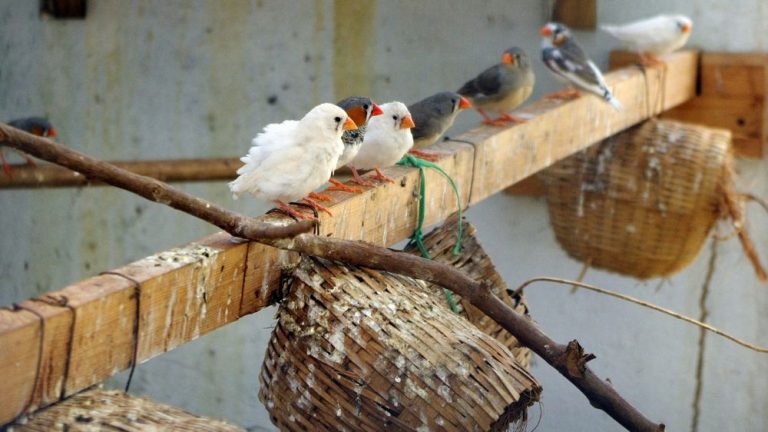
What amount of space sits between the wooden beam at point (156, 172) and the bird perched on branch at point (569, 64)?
4.51 feet

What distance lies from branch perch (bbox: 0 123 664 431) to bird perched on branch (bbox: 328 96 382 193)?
1.65ft

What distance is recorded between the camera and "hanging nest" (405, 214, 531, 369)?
10.3 feet

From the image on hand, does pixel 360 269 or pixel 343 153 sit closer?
pixel 360 269

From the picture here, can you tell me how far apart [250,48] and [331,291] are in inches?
131

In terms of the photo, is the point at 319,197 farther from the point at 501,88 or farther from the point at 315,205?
the point at 501,88

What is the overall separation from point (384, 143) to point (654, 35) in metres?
2.40

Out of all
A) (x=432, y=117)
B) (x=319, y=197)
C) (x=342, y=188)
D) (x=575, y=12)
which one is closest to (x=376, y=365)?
(x=319, y=197)

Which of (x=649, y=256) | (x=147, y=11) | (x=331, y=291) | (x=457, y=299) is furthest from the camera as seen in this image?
(x=147, y=11)

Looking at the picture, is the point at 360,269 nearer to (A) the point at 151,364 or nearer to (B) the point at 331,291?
(B) the point at 331,291

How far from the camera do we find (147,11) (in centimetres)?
560

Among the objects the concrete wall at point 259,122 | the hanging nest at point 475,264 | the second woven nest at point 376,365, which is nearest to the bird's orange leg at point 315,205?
the second woven nest at point 376,365

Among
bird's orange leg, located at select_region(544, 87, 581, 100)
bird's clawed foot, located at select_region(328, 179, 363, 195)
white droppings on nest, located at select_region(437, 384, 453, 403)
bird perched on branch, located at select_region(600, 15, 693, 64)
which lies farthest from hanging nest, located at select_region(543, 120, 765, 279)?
white droppings on nest, located at select_region(437, 384, 453, 403)

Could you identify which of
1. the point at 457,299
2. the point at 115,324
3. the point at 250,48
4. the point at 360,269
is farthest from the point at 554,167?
the point at 115,324

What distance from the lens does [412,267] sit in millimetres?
2611
